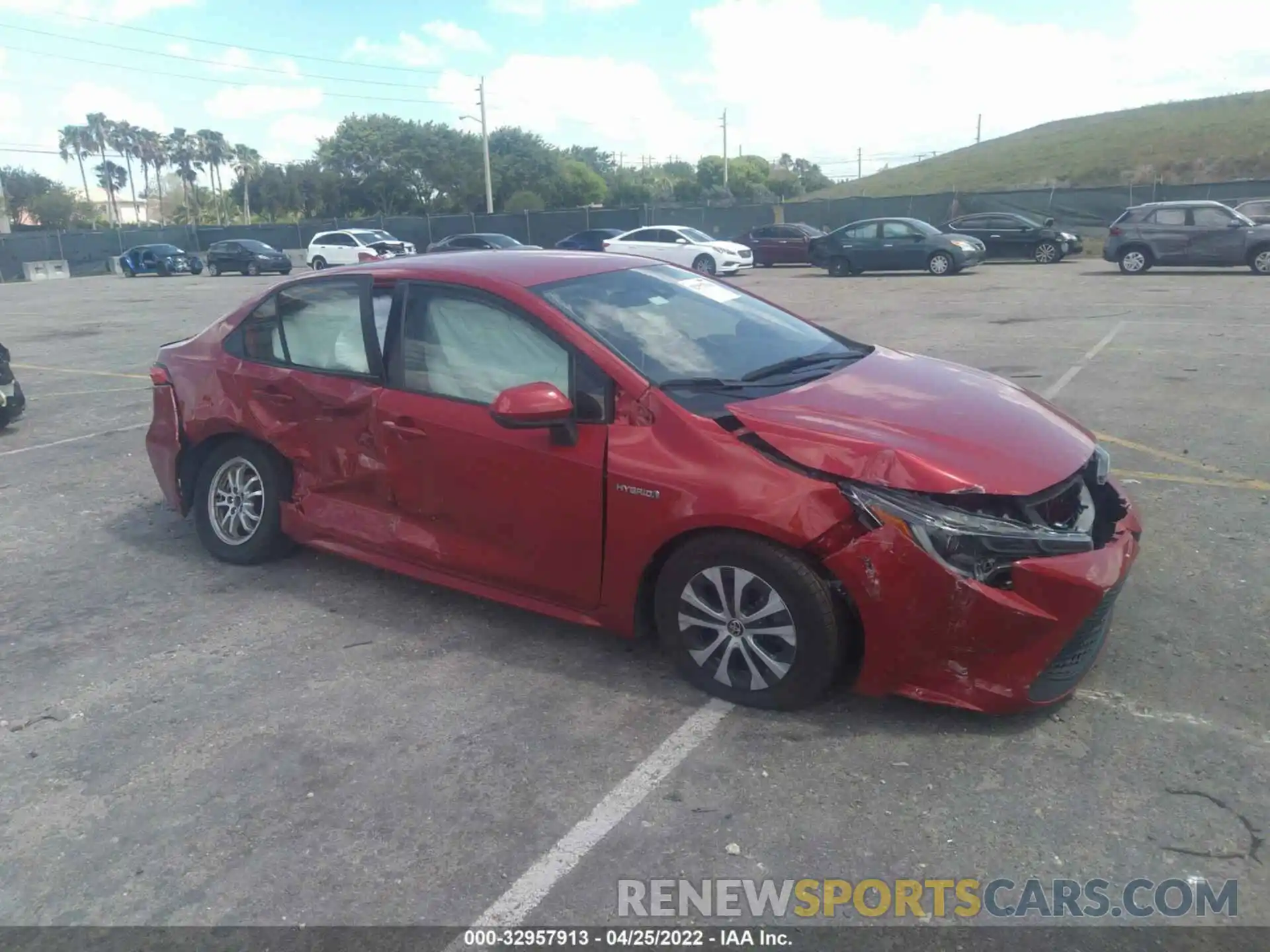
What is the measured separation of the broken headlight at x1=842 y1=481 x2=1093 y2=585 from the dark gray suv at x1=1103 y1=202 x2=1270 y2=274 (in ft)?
69.1

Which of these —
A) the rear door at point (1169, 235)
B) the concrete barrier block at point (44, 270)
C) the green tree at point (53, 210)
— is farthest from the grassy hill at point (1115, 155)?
the green tree at point (53, 210)

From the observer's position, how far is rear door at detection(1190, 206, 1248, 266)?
68.8ft

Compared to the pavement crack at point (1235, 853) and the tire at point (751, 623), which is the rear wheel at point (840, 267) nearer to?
the tire at point (751, 623)

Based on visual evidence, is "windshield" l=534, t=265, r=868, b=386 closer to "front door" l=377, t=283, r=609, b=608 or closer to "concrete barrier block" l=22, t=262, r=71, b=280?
"front door" l=377, t=283, r=609, b=608

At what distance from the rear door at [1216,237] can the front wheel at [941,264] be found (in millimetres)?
5411

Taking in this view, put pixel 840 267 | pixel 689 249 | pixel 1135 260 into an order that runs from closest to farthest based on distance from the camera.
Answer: pixel 1135 260 < pixel 840 267 < pixel 689 249

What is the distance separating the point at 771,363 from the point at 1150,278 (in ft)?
64.6

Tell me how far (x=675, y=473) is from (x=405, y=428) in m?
1.39

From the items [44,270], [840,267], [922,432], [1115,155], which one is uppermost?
[1115,155]

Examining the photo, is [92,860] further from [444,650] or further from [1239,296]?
[1239,296]

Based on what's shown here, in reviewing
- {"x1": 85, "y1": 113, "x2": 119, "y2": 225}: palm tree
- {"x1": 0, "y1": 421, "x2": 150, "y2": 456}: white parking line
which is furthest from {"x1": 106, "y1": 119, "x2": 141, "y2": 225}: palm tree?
{"x1": 0, "y1": 421, "x2": 150, "y2": 456}: white parking line

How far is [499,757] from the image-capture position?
356cm

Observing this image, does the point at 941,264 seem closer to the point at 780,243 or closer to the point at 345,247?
the point at 780,243

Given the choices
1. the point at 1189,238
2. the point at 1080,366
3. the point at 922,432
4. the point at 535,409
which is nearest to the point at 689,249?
the point at 1189,238
